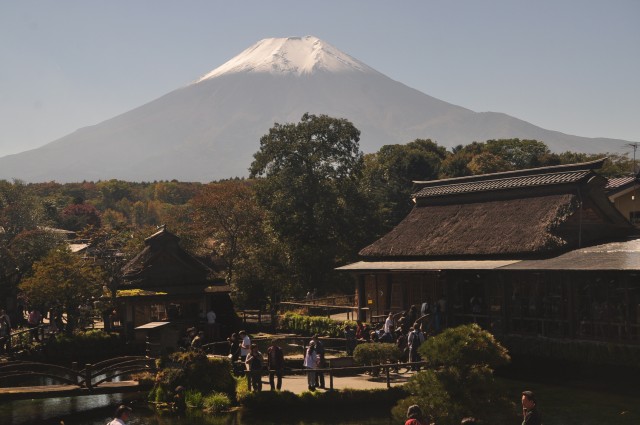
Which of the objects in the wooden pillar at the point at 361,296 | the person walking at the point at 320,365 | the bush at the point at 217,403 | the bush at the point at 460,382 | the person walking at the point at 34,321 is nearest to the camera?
the bush at the point at 460,382

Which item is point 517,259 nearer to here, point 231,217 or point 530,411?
point 530,411

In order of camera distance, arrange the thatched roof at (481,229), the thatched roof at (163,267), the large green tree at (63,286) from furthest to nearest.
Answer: the thatched roof at (163,267), the large green tree at (63,286), the thatched roof at (481,229)

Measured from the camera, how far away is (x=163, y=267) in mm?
38719

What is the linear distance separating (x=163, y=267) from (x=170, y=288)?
43.8 inches

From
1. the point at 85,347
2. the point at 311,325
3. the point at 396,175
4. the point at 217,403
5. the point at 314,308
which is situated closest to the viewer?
the point at 217,403

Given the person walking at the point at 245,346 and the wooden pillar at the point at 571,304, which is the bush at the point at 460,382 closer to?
the person walking at the point at 245,346

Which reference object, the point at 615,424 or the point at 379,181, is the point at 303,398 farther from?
the point at 379,181

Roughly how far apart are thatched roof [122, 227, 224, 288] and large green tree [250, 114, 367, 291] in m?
10.2

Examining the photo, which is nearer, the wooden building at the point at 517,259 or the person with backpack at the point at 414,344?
the person with backpack at the point at 414,344

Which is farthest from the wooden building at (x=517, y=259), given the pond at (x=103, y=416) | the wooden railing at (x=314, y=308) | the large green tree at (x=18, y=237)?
the large green tree at (x=18, y=237)

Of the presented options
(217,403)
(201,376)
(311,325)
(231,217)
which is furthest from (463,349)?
(231,217)

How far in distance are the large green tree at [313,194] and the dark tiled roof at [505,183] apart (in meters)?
7.86

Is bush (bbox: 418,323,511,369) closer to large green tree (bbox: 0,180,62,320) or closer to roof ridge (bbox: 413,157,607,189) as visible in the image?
roof ridge (bbox: 413,157,607,189)

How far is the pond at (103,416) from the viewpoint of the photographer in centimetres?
2156
